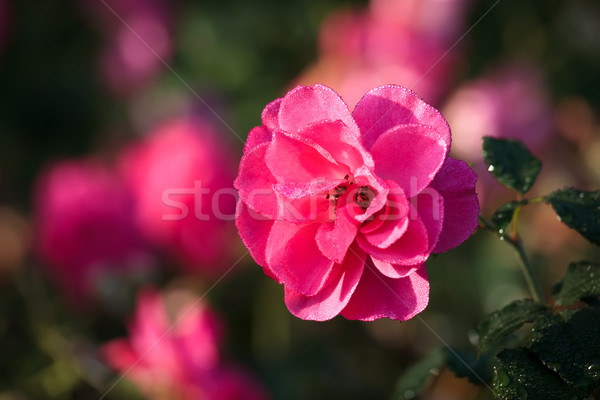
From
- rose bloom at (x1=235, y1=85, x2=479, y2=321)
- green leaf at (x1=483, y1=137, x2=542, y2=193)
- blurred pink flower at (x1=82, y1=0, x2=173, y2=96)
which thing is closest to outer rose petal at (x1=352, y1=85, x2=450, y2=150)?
rose bloom at (x1=235, y1=85, x2=479, y2=321)

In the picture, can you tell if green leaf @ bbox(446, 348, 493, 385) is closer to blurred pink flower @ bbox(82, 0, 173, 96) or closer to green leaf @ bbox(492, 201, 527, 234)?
green leaf @ bbox(492, 201, 527, 234)

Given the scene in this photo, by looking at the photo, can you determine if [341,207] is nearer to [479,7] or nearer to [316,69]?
[316,69]

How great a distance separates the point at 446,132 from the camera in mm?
439

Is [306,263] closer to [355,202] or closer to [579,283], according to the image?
[355,202]

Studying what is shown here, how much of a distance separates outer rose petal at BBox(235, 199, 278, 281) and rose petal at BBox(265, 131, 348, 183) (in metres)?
0.03

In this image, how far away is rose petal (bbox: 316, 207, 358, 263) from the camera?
17.6 inches

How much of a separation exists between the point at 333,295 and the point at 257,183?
3.9 inches

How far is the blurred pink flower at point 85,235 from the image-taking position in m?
0.98

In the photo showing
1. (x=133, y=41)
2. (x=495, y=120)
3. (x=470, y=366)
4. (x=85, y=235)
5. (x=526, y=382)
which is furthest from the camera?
(x=133, y=41)

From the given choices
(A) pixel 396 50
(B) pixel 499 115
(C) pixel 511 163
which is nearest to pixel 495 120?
(B) pixel 499 115

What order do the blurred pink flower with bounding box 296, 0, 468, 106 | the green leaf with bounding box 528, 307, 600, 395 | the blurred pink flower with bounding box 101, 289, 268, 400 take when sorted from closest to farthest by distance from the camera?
the green leaf with bounding box 528, 307, 600, 395 < the blurred pink flower with bounding box 101, 289, 268, 400 < the blurred pink flower with bounding box 296, 0, 468, 106

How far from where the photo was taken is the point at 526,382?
0.41m

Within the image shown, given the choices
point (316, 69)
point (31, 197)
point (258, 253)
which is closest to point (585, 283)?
point (258, 253)

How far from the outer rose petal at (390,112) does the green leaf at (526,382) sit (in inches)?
6.4
